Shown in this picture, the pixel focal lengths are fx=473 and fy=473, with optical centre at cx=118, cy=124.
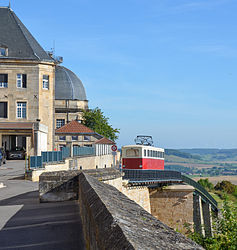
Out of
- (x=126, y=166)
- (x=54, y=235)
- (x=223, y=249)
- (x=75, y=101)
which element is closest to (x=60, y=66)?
(x=75, y=101)

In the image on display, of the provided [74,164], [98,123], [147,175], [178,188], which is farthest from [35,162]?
[98,123]

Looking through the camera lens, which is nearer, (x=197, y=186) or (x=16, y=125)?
(x=16, y=125)

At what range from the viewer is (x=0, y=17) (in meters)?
50.3

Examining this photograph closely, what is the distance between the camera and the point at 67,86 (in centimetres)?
8225

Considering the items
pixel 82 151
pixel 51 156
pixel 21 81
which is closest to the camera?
pixel 51 156

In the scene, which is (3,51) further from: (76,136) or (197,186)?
(197,186)

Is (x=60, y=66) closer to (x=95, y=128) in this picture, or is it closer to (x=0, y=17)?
(x=95, y=128)

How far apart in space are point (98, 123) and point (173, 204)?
3603cm

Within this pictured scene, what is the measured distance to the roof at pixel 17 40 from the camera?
47.7 metres

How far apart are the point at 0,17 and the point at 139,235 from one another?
163 feet

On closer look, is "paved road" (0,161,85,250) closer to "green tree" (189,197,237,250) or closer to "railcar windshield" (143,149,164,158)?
"green tree" (189,197,237,250)

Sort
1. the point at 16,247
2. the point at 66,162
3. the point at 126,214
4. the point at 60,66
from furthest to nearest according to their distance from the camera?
1. the point at 60,66
2. the point at 66,162
3. the point at 16,247
4. the point at 126,214

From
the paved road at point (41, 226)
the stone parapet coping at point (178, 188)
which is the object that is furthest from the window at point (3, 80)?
the paved road at point (41, 226)

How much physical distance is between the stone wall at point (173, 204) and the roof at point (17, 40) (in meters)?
17.7
